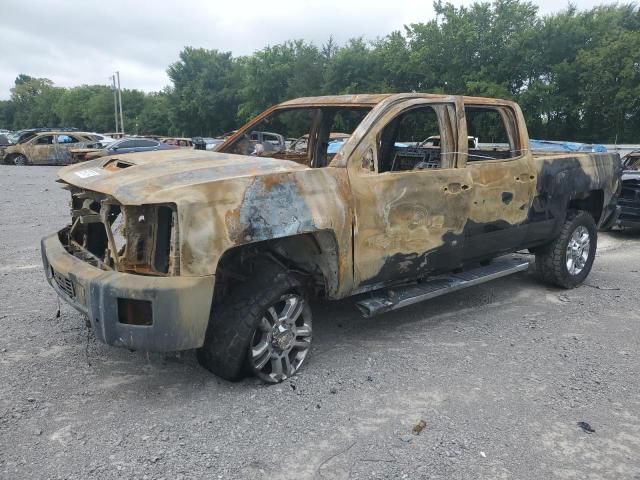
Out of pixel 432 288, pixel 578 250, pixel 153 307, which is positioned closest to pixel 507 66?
pixel 578 250

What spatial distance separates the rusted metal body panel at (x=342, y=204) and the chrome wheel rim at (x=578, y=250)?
0.42 metres

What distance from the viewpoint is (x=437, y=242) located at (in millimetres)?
4391

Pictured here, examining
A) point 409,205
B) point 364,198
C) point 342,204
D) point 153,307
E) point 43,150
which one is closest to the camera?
point 153,307

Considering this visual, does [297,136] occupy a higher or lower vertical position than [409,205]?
higher

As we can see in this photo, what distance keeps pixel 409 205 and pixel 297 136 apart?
1767mm

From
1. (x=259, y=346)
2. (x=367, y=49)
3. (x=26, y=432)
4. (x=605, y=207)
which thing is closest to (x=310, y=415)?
(x=259, y=346)

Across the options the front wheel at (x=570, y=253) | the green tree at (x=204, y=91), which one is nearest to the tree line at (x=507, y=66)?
the green tree at (x=204, y=91)

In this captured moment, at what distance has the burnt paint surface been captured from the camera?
3.16m

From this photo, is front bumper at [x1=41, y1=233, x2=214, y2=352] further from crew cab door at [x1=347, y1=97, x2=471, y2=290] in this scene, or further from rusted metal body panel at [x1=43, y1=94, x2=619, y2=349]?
crew cab door at [x1=347, y1=97, x2=471, y2=290]

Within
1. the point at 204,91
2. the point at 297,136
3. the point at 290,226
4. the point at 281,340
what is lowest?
the point at 281,340

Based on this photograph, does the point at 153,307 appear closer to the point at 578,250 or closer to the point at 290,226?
the point at 290,226

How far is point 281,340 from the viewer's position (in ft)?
11.9

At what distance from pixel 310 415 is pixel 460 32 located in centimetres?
3430

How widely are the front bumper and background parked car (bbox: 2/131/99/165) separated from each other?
2279cm
